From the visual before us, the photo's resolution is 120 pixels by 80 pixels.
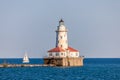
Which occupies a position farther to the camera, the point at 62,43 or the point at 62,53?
the point at 62,43

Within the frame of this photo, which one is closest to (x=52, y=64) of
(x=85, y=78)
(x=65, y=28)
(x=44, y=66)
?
(x=44, y=66)

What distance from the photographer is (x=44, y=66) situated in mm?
141375

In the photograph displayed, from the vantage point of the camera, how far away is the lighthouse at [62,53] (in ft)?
461

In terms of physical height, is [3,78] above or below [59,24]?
below

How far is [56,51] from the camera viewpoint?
142 meters

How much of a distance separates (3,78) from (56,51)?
142 ft

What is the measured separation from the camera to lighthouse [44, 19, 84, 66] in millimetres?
140500

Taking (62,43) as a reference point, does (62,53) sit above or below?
below

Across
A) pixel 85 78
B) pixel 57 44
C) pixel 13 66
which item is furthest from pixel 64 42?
pixel 85 78

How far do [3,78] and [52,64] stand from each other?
138 ft

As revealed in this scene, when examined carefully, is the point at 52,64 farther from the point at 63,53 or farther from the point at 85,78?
the point at 85,78

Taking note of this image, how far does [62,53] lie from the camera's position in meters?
142

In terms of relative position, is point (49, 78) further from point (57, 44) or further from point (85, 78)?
point (57, 44)

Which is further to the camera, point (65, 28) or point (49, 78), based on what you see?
point (65, 28)
